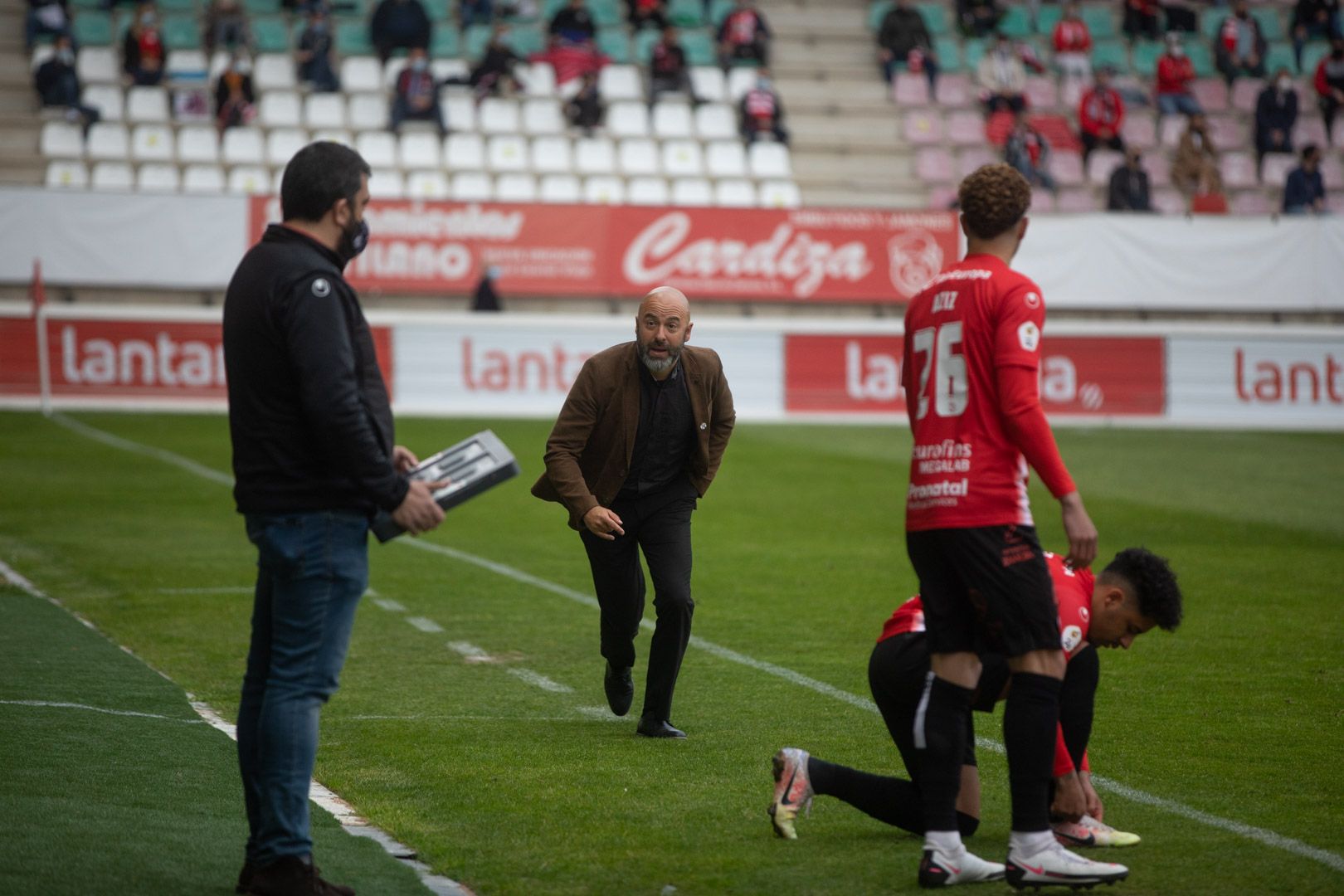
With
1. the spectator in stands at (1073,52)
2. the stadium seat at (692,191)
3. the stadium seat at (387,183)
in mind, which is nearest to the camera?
the stadium seat at (387,183)

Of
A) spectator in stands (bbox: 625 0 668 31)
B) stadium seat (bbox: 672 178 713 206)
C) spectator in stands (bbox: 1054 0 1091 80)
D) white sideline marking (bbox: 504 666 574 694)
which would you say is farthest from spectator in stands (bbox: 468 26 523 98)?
white sideline marking (bbox: 504 666 574 694)

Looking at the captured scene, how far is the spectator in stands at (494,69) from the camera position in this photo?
30.1m

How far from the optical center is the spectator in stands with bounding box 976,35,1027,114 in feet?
106

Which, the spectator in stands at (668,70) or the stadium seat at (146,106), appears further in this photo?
the spectator in stands at (668,70)

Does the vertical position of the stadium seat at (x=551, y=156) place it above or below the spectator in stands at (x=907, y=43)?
below

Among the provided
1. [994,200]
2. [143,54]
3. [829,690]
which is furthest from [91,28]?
[994,200]

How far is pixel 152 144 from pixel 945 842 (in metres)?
26.5

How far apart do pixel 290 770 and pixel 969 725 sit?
2000 millimetres

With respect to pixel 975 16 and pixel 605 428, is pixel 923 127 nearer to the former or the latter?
pixel 975 16

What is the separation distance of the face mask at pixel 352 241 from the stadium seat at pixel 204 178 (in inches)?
962

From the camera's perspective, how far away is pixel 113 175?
28281mm

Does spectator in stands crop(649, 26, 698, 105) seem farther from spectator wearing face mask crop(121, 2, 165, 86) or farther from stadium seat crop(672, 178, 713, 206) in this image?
spectator wearing face mask crop(121, 2, 165, 86)

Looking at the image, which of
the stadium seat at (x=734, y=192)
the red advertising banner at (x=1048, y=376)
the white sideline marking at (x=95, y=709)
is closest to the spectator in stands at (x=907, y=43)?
the stadium seat at (x=734, y=192)

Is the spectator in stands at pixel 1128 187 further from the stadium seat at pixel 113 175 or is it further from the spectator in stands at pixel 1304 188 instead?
the stadium seat at pixel 113 175
